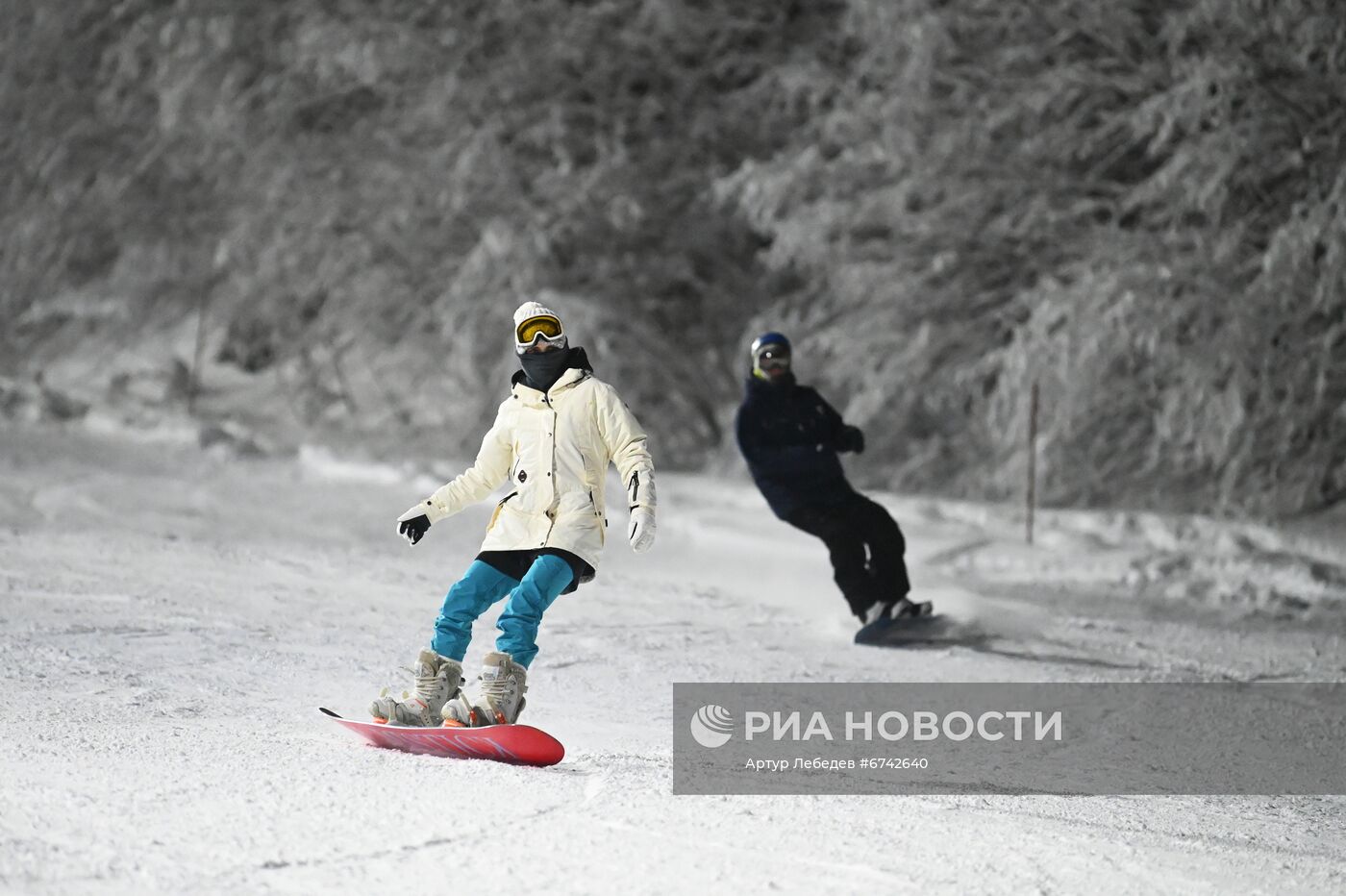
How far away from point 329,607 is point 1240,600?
5348 mm

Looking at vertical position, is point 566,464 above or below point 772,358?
below

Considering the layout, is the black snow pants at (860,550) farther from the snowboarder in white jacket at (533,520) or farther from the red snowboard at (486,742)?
the red snowboard at (486,742)

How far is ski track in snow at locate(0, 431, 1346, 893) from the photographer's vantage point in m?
3.47

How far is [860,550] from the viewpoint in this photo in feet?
24.3


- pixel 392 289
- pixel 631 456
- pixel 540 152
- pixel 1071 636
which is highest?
pixel 540 152

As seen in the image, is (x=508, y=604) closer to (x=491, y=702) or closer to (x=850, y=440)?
(x=491, y=702)

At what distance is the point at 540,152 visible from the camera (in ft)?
57.2

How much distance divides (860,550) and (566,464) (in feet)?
10.2

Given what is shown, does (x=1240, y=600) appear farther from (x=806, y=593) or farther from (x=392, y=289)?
(x=392, y=289)

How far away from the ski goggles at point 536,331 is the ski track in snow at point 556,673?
4.33ft

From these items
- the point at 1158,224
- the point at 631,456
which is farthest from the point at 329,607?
the point at 1158,224

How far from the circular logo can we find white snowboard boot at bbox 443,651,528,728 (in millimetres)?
925

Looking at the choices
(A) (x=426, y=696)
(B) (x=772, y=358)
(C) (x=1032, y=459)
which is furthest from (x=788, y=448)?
(C) (x=1032, y=459)

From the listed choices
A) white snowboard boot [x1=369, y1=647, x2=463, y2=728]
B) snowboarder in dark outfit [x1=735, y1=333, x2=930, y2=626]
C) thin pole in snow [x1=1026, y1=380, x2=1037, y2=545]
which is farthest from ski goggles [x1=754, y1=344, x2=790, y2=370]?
thin pole in snow [x1=1026, y1=380, x2=1037, y2=545]
